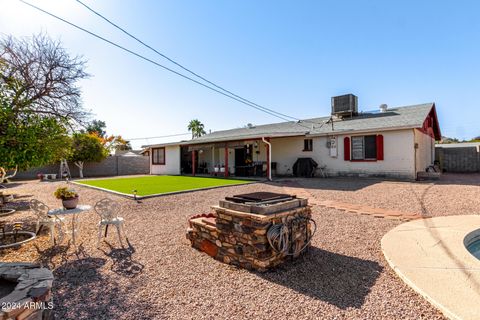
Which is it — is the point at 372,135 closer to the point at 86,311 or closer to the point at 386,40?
the point at 386,40

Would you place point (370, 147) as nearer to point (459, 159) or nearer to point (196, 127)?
point (459, 159)

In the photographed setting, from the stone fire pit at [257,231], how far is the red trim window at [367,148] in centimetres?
1041

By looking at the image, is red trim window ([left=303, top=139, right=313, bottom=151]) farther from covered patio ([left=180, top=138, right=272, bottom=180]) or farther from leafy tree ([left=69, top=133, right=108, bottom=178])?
leafy tree ([left=69, top=133, right=108, bottom=178])

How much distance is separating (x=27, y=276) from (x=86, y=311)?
2.07 ft

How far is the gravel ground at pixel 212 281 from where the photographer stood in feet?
7.85

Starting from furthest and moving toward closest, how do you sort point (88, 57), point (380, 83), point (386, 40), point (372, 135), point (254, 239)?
point (380, 83), point (372, 135), point (386, 40), point (88, 57), point (254, 239)

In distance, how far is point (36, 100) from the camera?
231 inches

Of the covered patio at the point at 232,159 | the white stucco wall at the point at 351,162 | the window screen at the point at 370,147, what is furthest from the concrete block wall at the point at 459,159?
the covered patio at the point at 232,159

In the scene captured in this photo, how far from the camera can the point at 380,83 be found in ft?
49.6

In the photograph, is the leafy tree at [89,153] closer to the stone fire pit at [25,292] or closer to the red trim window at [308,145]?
the red trim window at [308,145]

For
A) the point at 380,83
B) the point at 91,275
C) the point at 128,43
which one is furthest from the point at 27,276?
the point at 380,83

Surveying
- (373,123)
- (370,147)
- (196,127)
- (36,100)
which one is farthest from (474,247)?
(196,127)

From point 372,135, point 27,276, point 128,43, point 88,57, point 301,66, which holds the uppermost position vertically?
point 301,66

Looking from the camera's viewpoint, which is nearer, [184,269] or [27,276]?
[27,276]
